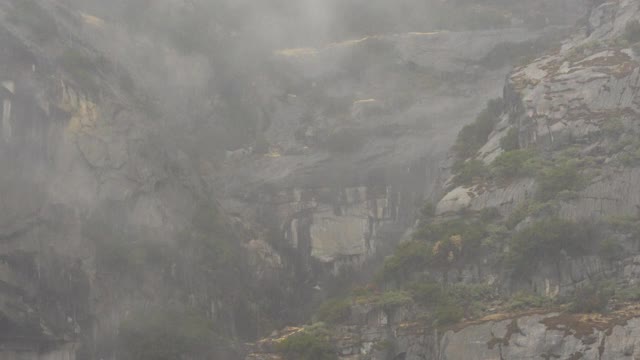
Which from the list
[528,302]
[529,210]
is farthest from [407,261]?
[528,302]

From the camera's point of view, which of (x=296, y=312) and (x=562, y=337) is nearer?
(x=562, y=337)

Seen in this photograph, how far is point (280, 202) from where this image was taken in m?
75.5

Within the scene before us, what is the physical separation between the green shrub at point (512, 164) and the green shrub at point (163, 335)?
18.9 m

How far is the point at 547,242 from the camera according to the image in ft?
164

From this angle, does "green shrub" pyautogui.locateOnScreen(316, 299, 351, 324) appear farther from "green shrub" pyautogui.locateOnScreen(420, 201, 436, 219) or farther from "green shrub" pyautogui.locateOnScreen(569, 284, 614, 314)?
"green shrub" pyautogui.locateOnScreen(569, 284, 614, 314)

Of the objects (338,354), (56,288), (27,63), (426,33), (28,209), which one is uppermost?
(426,33)

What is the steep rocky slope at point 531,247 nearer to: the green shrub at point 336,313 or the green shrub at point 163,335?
the green shrub at point 336,313

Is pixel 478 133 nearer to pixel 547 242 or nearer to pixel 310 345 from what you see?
pixel 547 242

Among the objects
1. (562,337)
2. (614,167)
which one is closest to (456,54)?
(614,167)

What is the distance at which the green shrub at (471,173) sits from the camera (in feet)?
197

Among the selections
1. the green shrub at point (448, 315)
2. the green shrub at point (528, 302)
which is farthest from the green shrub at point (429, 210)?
the green shrub at point (528, 302)

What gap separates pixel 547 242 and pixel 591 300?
20.0 feet

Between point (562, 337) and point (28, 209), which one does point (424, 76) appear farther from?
point (562, 337)

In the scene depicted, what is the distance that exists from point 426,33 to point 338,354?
44.1m
